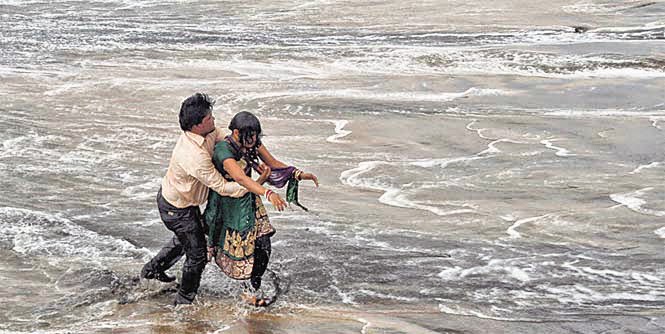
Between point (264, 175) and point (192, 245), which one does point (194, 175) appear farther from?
point (192, 245)

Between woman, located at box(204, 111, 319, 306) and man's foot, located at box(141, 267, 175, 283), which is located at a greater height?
woman, located at box(204, 111, 319, 306)

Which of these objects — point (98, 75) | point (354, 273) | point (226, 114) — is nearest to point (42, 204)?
point (354, 273)

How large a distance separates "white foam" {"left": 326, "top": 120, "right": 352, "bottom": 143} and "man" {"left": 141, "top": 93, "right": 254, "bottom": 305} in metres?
6.76

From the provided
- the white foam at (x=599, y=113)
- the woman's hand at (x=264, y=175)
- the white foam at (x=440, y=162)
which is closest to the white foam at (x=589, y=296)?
the woman's hand at (x=264, y=175)

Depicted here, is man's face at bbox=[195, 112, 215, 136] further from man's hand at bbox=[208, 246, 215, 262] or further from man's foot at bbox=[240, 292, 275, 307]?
man's foot at bbox=[240, 292, 275, 307]

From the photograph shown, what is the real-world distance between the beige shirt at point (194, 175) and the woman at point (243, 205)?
0.07 meters

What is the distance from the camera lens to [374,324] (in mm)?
6305

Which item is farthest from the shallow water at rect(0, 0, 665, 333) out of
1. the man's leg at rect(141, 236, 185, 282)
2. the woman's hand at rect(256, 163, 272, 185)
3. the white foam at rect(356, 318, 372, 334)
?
the woman's hand at rect(256, 163, 272, 185)

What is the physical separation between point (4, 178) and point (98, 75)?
7278 millimetres

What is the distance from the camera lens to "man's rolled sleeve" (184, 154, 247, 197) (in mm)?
5852

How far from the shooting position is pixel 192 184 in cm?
602

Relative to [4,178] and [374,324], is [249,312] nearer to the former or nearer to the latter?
[374,324]

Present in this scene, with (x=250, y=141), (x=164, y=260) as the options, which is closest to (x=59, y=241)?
(x=164, y=260)

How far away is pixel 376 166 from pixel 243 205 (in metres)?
5.77
